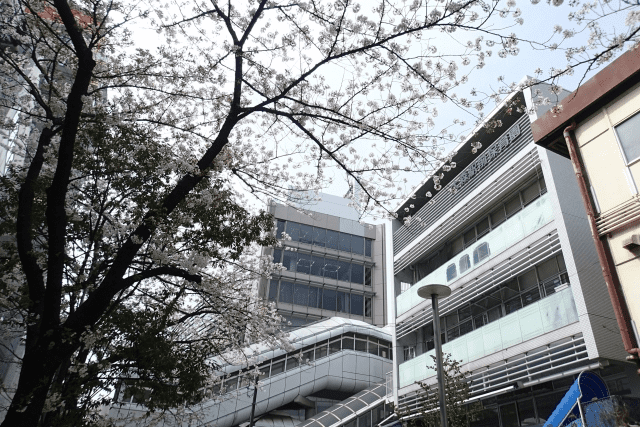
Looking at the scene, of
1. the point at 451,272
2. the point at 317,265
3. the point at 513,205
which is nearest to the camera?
the point at 513,205

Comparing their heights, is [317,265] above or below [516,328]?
above

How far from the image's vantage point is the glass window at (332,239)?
44.7m

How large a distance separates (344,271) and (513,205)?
28162mm

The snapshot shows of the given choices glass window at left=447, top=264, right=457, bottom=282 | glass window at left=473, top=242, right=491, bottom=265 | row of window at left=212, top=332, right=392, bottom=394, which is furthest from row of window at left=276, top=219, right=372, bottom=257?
glass window at left=473, top=242, right=491, bottom=265

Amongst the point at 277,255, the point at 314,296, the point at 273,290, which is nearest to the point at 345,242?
the point at 314,296

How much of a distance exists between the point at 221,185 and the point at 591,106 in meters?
9.09

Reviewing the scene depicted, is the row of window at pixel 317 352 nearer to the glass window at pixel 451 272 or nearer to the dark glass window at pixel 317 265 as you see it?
the glass window at pixel 451 272

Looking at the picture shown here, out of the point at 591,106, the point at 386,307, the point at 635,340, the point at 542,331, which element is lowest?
the point at 635,340

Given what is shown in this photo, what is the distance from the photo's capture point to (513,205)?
55.8 feet

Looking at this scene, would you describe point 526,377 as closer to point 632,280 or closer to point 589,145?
point 632,280

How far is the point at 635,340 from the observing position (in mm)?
9609

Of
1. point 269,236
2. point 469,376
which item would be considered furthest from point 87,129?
point 469,376

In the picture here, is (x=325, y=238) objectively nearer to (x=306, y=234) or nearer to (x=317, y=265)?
(x=306, y=234)

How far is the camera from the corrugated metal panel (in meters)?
16.1
